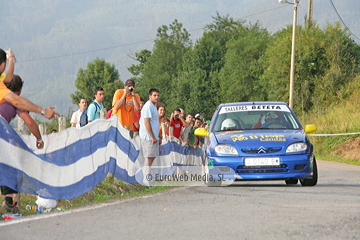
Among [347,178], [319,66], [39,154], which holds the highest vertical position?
[319,66]

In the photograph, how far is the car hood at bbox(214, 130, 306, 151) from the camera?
1262 centimetres

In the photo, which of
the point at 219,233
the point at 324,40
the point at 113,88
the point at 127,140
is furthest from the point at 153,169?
the point at 113,88

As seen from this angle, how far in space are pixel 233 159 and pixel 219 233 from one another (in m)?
5.90

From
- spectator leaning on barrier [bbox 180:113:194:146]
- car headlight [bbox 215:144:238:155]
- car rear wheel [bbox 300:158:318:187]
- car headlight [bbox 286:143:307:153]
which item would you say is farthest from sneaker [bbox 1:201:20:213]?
spectator leaning on barrier [bbox 180:113:194:146]

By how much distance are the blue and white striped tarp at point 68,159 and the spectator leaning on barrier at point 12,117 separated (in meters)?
0.12

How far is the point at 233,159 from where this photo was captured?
1263 cm

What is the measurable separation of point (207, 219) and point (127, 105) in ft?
22.9

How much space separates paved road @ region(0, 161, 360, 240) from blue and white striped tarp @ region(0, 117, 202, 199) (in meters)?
0.59

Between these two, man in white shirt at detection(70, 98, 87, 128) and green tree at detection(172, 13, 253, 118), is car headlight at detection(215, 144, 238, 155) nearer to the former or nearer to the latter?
man in white shirt at detection(70, 98, 87, 128)

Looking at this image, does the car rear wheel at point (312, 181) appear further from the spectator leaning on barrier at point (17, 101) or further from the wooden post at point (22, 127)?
the spectator leaning on barrier at point (17, 101)

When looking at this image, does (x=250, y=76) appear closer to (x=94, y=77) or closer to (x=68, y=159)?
(x=94, y=77)

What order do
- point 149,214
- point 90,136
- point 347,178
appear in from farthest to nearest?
point 347,178, point 90,136, point 149,214

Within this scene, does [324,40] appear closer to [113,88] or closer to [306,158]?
[306,158]

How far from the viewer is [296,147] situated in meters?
12.8
